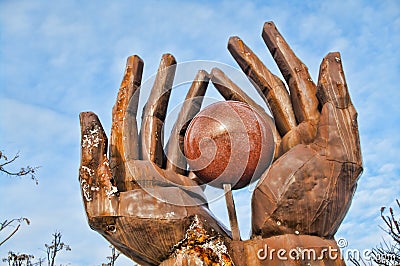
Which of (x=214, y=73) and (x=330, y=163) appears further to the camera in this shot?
(x=214, y=73)

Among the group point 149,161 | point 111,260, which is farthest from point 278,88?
point 111,260

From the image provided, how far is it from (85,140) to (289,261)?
8.33ft

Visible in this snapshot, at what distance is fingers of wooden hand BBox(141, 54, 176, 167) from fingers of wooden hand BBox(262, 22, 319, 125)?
133 cm

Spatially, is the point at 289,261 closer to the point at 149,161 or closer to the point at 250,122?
the point at 250,122

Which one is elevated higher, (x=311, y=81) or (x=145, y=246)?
(x=311, y=81)

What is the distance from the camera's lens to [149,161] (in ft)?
18.4

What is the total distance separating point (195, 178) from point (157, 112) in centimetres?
99

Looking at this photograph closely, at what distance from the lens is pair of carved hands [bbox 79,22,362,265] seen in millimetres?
5062

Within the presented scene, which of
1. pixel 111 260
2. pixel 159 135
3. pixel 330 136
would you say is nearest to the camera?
pixel 330 136

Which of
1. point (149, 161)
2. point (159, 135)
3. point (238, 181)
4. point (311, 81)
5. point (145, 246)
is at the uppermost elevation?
point (311, 81)

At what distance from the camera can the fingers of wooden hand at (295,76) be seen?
18.7 feet

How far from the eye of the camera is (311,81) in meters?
5.94

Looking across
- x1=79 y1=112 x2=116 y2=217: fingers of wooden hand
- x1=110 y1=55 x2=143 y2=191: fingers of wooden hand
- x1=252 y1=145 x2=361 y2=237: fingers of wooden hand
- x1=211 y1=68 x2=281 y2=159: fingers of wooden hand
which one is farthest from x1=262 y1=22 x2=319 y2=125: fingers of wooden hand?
x1=79 y1=112 x2=116 y2=217: fingers of wooden hand

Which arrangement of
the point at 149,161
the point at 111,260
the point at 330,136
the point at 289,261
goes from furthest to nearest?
the point at 111,260 → the point at 149,161 → the point at 330,136 → the point at 289,261
